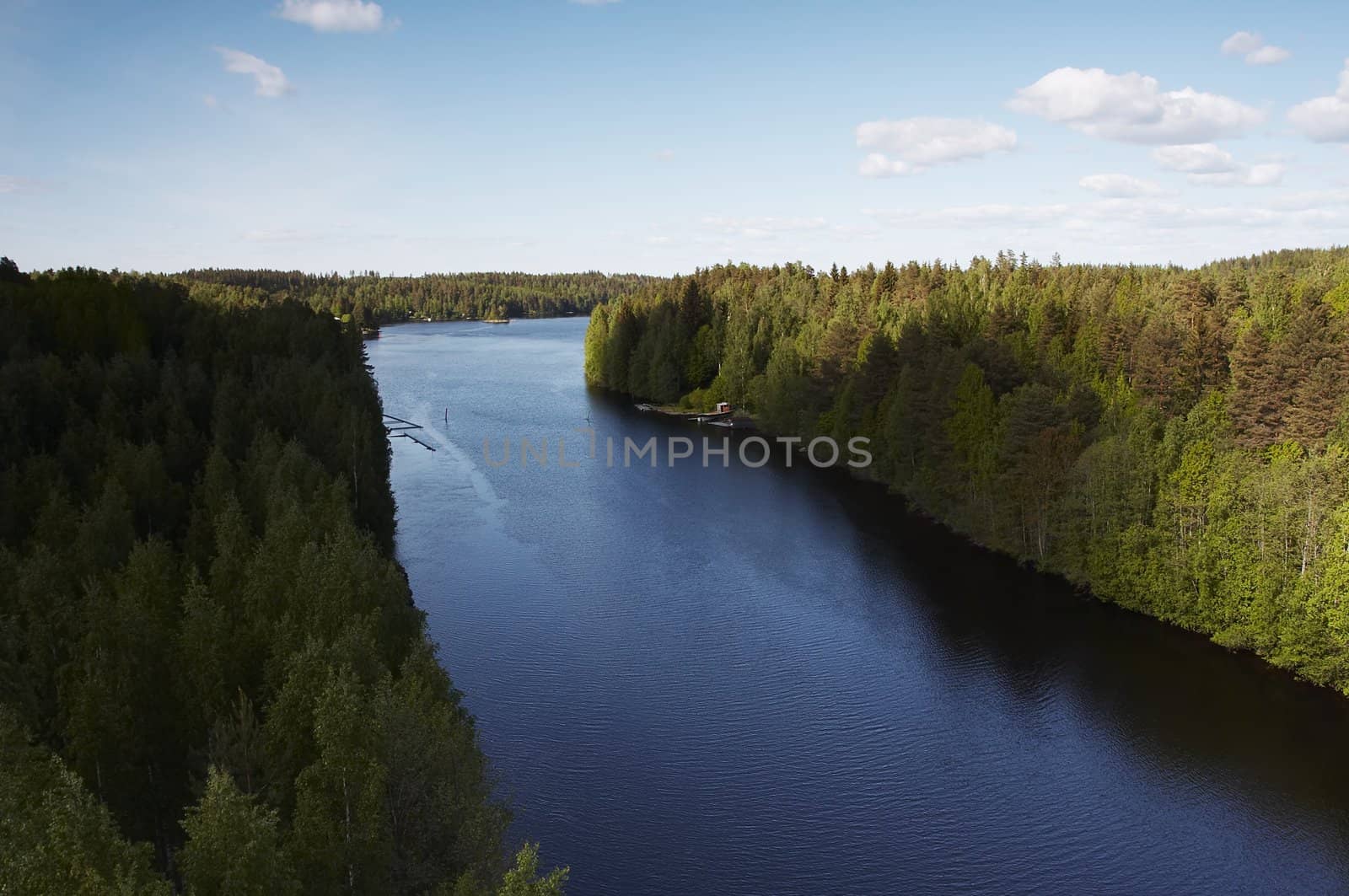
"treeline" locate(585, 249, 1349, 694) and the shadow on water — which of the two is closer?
the shadow on water

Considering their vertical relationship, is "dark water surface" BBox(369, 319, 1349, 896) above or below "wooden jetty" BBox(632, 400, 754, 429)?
below

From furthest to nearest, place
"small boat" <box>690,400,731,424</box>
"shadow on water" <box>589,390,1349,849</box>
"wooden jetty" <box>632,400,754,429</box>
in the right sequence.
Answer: "small boat" <box>690,400,731,424</box> < "wooden jetty" <box>632,400,754,429</box> < "shadow on water" <box>589,390,1349,849</box>

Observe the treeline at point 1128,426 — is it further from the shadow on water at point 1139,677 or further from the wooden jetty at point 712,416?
the wooden jetty at point 712,416

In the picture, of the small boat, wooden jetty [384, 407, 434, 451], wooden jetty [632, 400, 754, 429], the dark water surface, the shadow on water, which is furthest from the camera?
the small boat

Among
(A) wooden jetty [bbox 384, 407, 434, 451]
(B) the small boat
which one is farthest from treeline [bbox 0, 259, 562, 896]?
(B) the small boat

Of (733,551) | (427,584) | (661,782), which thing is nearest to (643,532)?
(733,551)

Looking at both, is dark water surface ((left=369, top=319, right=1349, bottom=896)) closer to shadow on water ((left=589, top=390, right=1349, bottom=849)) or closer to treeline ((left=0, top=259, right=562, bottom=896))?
shadow on water ((left=589, top=390, right=1349, bottom=849))

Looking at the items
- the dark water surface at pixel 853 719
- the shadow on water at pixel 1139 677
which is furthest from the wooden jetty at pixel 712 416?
the shadow on water at pixel 1139 677

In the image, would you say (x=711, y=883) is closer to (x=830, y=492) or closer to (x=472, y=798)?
(x=472, y=798)
